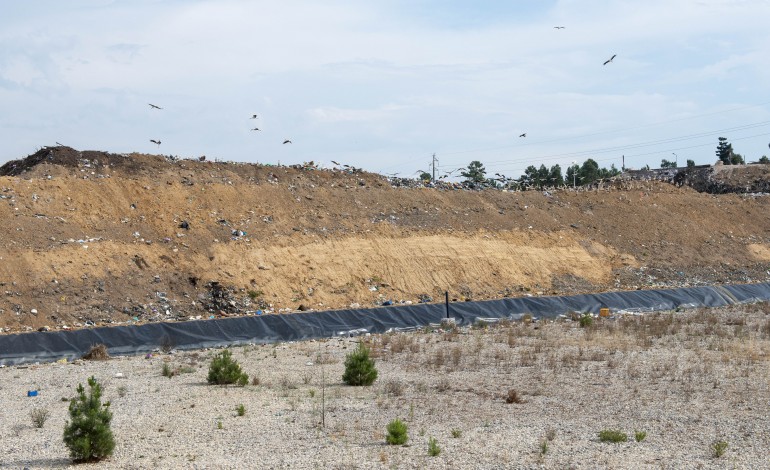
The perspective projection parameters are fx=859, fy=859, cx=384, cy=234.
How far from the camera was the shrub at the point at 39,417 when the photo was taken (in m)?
11.9

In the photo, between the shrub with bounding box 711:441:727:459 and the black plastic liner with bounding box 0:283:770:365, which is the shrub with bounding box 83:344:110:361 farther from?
the shrub with bounding box 711:441:727:459

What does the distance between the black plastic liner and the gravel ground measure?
3.16 feet

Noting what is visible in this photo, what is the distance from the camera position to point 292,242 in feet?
98.0

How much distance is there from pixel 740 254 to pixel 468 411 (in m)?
31.2

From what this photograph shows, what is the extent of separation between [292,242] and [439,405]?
17709 millimetres

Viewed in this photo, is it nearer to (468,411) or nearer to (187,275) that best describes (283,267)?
(187,275)

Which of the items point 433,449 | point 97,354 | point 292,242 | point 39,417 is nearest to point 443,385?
point 433,449

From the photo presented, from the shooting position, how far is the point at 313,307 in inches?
1057

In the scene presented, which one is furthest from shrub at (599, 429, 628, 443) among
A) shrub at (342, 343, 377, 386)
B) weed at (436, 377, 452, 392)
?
shrub at (342, 343, 377, 386)

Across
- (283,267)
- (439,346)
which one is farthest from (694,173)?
(439,346)

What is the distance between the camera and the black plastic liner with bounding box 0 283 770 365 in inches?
759

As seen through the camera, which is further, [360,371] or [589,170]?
[589,170]

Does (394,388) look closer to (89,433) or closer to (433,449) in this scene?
(433,449)

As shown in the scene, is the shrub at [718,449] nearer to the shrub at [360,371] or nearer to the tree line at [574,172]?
the shrub at [360,371]
